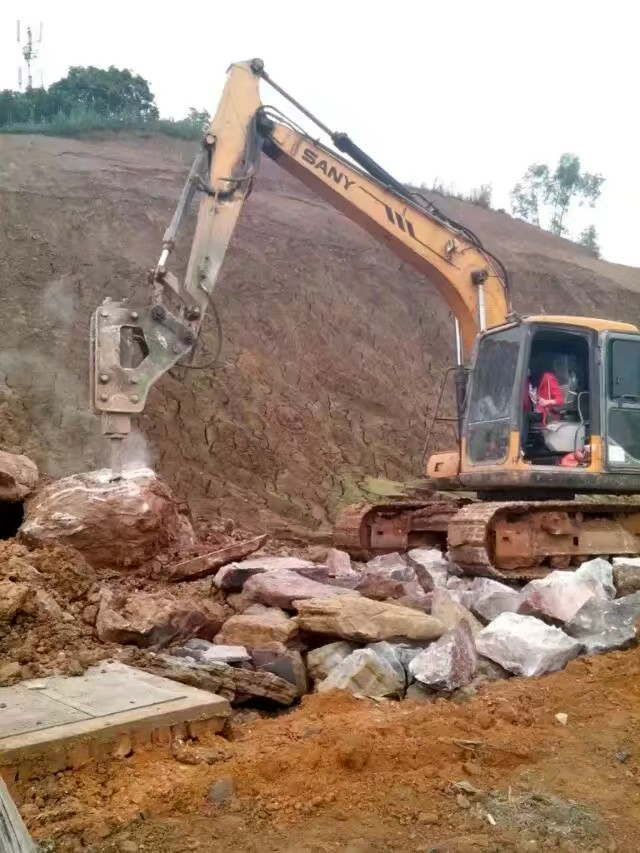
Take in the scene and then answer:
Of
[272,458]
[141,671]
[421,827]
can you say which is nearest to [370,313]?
[272,458]

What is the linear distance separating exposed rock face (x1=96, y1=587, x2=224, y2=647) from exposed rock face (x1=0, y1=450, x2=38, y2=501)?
2359mm

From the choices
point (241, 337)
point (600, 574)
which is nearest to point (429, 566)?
point (600, 574)

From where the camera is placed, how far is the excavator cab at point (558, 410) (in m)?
7.21

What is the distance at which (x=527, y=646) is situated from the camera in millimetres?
4754

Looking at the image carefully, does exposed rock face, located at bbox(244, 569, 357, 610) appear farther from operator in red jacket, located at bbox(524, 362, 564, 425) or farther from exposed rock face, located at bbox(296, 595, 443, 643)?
operator in red jacket, located at bbox(524, 362, 564, 425)

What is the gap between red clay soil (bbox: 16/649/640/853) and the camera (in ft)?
8.75

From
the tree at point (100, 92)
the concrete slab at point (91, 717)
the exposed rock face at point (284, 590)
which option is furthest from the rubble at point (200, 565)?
the tree at point (100, 92)

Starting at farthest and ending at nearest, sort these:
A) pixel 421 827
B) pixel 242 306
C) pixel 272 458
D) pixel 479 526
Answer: pixel 242 306 → pixel 272 458 → pixel 479 526 → pixel 421 827

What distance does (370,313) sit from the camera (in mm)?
16859

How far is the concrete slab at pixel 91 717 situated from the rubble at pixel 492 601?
2.48m

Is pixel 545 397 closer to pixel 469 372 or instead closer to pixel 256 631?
pixel 469 372

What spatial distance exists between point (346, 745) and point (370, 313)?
14051 millimetres

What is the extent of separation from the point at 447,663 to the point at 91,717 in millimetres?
1934

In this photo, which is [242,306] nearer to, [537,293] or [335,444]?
[335,444]
